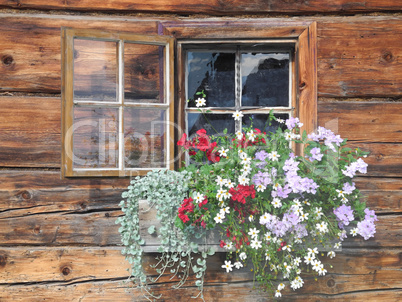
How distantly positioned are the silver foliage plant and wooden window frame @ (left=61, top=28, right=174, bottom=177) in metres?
0.15

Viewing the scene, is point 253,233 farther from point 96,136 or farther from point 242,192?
point 96,136

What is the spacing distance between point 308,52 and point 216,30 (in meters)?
0.60

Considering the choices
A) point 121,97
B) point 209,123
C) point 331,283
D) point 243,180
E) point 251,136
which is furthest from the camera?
point 209,123

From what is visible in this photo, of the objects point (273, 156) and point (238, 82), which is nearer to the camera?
point (273, 156)

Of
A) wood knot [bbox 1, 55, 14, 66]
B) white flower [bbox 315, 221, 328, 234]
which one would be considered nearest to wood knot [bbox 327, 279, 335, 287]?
white flower [bbox 315, 221, 328, 234]

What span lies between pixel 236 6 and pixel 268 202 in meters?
1.27

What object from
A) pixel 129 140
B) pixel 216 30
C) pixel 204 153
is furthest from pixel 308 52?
pixel 129 140

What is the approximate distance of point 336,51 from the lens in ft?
8.06

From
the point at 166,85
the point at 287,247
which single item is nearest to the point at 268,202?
the point at 287,247

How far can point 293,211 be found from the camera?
2094 millimetres

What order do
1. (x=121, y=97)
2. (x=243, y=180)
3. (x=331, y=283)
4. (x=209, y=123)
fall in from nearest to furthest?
1. (x=243, y=180)
2. (x=121, y=97)
3. (x=331, y=283)
4. (x=209, y=123)

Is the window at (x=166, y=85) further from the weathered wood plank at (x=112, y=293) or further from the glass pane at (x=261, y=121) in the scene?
the weathered wood plank at (x=112, y=293)

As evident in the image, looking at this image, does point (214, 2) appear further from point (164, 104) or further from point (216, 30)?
point (164, 104)

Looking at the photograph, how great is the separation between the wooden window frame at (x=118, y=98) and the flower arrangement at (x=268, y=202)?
0.54 feet
